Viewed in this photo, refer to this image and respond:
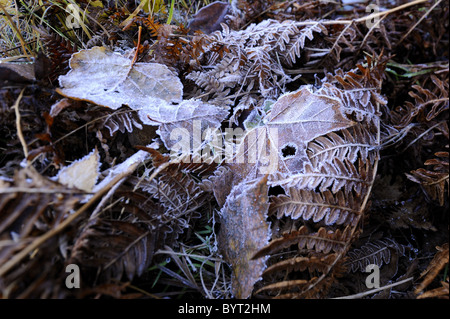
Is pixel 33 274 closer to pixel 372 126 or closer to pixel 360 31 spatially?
pixel 372 126

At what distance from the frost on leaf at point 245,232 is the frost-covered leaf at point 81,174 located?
0.54m

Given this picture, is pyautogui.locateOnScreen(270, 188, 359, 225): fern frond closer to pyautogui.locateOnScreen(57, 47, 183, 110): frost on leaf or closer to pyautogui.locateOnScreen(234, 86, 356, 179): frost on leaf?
pyautogui.locateOnScreen(234, 86, 356, 179): frost on leaf

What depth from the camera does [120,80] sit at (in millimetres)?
1644

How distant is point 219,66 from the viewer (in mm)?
1761

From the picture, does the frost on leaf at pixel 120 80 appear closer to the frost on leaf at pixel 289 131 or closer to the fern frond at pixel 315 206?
the frost on leaf at pixel 289 131

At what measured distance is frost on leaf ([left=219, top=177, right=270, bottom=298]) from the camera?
4.42ft

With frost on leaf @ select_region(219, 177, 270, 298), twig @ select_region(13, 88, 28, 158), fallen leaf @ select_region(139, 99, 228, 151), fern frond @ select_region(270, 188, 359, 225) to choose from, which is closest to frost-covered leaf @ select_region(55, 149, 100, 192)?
twig @ select_region(13, 88, 28, 158)

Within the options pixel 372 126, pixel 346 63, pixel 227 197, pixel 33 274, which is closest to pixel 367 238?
pixel 372 126

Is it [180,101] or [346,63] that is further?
[346,63]

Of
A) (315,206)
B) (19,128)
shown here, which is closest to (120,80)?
(19,128)

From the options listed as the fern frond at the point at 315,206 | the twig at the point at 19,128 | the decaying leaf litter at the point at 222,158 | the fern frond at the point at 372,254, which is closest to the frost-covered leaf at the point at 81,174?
the decaying leaf litter at the point at 222,158

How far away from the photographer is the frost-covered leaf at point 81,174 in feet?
4.23

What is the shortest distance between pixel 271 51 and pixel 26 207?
1.34 meters

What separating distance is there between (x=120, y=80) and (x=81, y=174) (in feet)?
1.79
